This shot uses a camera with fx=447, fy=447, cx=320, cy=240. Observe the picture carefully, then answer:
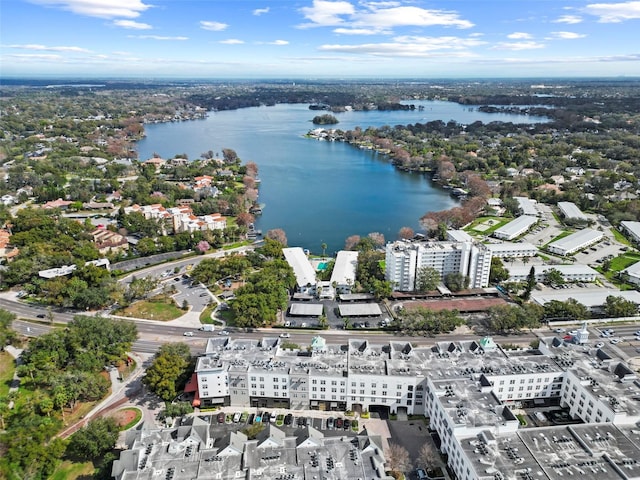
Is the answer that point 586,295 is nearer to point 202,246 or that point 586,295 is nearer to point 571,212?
point 571,212

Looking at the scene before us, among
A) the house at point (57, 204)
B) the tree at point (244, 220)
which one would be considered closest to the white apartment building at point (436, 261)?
the tree at point (244, 220)

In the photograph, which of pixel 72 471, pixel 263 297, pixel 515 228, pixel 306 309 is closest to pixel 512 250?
pixel 515 228

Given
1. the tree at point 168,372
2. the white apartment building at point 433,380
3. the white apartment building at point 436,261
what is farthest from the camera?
the white apartment building at point 436,261

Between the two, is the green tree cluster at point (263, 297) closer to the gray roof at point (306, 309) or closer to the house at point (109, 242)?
the gray roof at point (306, 309)

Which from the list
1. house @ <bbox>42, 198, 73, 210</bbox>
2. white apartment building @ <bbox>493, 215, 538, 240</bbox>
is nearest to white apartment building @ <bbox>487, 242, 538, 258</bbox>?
white apartment building @ <bbox>493, 215, 538, 240</bbox>

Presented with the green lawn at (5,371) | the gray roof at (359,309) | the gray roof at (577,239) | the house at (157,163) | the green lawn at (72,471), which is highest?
the house at (157,163)

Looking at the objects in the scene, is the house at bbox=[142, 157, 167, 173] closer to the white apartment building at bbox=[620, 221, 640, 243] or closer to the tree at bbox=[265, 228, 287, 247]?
the tree at bbox=[265, 228, 287, 247]
